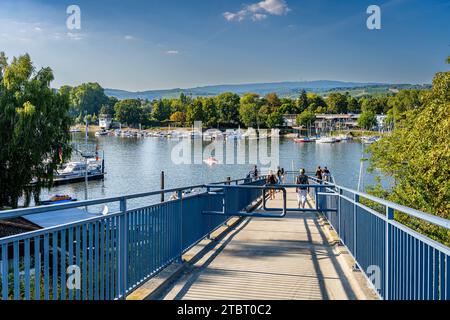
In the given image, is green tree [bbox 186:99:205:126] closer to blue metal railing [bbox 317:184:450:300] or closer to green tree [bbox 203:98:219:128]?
green tree [bbox 203:98:219:128]

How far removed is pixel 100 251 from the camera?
16.0 feet

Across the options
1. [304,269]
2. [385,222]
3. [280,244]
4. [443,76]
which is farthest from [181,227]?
[443,76]

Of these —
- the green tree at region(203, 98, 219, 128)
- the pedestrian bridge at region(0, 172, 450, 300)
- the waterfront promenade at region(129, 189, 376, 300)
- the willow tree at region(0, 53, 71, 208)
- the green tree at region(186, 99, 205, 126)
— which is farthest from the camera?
the green tree at region(203, 98, 219, 128)

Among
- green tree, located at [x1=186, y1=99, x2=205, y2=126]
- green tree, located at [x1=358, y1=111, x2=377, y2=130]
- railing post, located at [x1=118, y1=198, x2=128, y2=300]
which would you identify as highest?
green tree, located at [x1=186, y1=99, x2=205, y2=126]

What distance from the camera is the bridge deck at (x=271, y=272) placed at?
599cm

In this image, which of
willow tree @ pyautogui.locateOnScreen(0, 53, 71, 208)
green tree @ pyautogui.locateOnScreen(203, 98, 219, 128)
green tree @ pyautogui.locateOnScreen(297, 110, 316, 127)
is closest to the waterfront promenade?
willow tree @ pyautogui.locateOnScreen(0, 53, 71, 208)

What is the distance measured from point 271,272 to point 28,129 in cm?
2411

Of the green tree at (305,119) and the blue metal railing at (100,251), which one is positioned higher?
the green tree at (305,119)

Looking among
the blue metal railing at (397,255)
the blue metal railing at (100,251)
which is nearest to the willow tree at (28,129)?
the blue metal railing at (100,251)

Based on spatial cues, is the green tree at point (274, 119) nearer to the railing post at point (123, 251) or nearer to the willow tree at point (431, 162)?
the willow tree at point (431, 162)

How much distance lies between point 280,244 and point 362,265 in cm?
303

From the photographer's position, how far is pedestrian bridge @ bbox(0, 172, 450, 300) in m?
3.92

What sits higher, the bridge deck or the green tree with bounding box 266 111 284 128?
the green tree with bounding box 266 111 284 128
